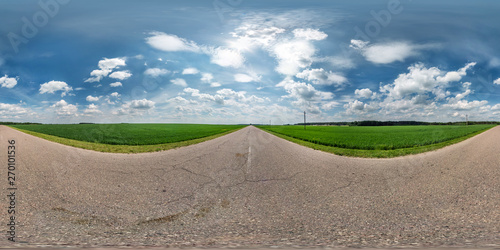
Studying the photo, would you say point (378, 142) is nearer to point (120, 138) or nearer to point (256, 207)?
point (256, 207)

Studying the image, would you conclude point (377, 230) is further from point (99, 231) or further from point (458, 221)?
point (99, 231)

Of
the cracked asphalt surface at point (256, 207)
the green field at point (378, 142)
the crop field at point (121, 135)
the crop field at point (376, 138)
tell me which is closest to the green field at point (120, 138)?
the crop field at point (121, 135)

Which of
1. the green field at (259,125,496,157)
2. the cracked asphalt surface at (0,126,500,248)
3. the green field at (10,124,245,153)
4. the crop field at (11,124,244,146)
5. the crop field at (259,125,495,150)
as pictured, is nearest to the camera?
the cracked asphalt surface at (0,126,500,248)

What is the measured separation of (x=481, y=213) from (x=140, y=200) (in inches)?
309

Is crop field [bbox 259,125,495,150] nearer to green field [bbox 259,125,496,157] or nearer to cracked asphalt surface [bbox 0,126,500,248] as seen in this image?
green field [bbox 259,125,496,157]

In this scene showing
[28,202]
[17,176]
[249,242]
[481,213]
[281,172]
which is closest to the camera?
[249,242]

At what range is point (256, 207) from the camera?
222 inches

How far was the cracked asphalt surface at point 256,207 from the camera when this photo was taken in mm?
4195

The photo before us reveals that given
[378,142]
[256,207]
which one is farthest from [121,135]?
[256,207]

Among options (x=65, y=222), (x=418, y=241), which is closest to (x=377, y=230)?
(x=418, y=241)

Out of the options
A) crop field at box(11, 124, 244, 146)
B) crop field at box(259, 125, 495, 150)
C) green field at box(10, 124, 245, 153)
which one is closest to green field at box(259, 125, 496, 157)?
crop field at box(259, 125, 495, 150)

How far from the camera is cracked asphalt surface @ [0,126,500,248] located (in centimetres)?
420

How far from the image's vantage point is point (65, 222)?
16.1 feet

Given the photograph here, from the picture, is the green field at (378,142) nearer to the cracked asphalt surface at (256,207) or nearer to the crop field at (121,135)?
the cracked asphalt surface at (256,207)
